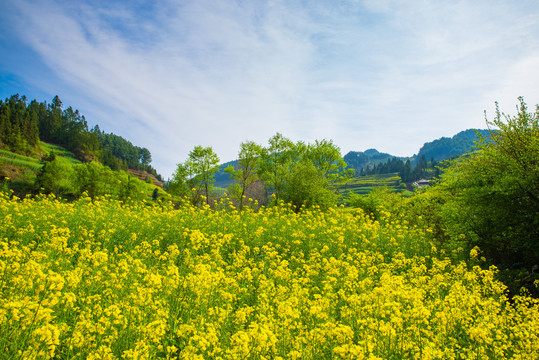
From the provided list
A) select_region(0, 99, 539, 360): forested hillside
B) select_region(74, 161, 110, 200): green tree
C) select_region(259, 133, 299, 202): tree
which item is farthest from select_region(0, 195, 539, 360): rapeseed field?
select_region(74, 161, 110, 200): green tree

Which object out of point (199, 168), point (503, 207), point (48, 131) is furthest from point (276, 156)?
point (48, 131)

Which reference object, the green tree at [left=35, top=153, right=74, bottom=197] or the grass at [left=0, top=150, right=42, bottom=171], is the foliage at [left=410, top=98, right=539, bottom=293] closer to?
the green tree at [left=35, top=153, right=74, bottom=197]

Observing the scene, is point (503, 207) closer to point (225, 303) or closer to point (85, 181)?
point (225, 303)

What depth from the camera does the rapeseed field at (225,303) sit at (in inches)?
136

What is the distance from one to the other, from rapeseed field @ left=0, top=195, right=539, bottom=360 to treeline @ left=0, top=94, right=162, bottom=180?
4722 inches

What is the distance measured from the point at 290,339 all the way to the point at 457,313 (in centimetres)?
339

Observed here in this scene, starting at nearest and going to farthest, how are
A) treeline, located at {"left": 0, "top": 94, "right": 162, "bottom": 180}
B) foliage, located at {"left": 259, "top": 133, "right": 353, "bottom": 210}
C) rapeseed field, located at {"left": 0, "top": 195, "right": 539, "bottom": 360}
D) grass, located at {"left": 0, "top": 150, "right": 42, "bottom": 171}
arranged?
rapeseed field, located at {"left": 0, "top": 195, "right": 539, "bottom": 360} → foliage, located at {"left": 259, "top": 133, "right": 353, "bottom": 210} → grass, located at {"left": 0, "top": 150, "right": 42, "bottom": 171} → treeline, located at {"left": 0, "top": 94, "right": 162, "bottom": 180}

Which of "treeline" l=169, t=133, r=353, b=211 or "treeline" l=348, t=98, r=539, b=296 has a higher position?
"treeline" l=169, t=133, r=353, b=211

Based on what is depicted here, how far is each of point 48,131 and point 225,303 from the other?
169m

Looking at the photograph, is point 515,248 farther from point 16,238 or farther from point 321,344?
point 16,238

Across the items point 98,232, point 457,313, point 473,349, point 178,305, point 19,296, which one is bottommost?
point 473,349

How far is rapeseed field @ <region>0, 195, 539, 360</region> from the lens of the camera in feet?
11.3

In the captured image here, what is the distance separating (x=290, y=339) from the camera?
13.9ft

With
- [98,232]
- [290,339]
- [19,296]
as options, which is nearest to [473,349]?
[290,339]
